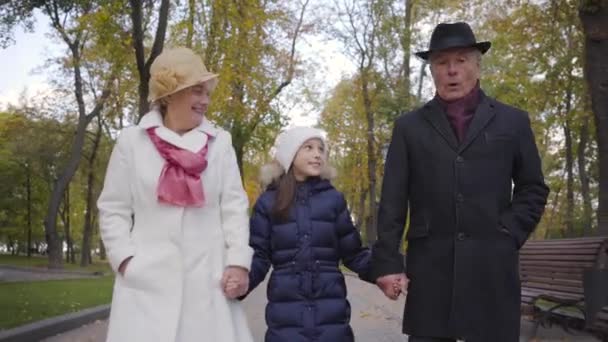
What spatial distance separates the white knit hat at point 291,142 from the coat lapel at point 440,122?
38.8 inches

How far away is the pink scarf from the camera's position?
3906 millimetres

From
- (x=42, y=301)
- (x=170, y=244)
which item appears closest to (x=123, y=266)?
(x=170, y=244)

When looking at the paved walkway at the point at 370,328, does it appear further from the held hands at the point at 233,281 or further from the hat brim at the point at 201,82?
the hat brim at the point at 201,82

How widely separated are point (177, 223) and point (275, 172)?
3.49 feet

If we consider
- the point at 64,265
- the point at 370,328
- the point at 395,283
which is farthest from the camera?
the point at 64,265

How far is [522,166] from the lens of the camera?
152 inches

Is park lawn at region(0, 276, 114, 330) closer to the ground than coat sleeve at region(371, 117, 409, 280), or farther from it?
closer to the ground

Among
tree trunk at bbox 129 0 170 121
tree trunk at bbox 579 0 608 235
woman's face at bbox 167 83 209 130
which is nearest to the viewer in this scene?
woman's face at bbox 167 83 209 130

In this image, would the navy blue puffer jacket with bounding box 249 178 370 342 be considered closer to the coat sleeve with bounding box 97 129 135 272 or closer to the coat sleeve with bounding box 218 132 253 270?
the coat sleeve with bounding box 218 132 253 270

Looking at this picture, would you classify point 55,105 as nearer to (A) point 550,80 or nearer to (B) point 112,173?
(A) point 550,80

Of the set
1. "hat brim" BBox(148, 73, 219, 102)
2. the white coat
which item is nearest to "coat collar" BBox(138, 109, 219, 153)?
the white coat

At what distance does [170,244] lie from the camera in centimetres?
391

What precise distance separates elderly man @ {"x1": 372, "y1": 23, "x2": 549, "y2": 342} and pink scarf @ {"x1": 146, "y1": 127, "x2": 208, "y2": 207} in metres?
0.93

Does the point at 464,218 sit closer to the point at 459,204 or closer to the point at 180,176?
the point at 459,204
